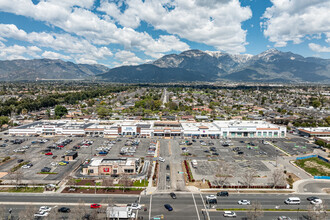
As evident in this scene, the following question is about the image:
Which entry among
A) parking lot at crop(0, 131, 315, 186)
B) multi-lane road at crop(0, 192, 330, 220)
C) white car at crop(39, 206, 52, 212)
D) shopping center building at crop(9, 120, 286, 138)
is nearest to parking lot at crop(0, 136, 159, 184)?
parking lot at crop(0, 131, 315, 186)

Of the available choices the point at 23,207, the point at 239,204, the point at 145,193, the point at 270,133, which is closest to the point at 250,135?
the point at 270,133

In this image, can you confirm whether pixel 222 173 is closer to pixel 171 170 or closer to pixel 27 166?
pixel 171 170

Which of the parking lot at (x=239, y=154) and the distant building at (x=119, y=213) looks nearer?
the distant building at (x=119, y=213)

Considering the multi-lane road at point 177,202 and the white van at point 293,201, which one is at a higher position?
the white van at point 293,201

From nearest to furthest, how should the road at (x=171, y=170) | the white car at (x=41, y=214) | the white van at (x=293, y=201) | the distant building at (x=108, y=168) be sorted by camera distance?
the white car at (x=41, y=214), the white van at (x=293, y=201), the road at (x=171, y=170), the distant building at (x=108, y=168)

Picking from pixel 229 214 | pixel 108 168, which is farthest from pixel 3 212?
pixel 229 214

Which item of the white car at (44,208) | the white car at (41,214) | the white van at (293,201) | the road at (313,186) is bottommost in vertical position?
the white car at (41,214)

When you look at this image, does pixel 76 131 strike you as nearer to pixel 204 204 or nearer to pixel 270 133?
pixel 204 204

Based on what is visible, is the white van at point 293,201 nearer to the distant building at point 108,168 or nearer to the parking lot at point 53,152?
the distant building at point 108,168

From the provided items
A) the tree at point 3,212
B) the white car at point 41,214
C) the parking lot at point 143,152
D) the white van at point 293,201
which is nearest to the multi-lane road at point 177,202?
the white van at point 293,201
